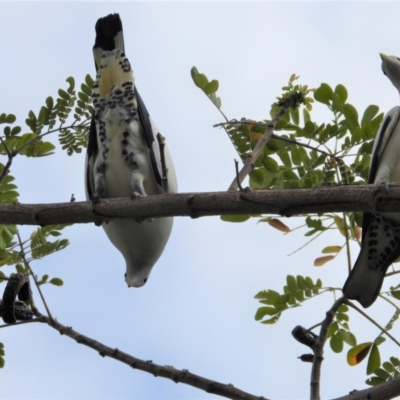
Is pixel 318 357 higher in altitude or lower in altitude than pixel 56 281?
lower

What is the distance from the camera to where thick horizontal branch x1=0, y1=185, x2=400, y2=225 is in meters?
3.19

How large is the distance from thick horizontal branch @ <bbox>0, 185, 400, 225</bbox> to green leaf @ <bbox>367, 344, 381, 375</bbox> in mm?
1179

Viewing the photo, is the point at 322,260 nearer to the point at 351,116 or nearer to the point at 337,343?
the point at 337,343

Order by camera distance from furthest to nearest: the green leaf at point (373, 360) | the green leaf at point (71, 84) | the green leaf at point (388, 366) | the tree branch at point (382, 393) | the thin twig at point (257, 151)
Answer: the green leaf at point (71, 84), the green leaf at point (373, 360), the green leaf at point (388, 366), the thin twig at point (257, 151), the tree branch at point (382, 393)

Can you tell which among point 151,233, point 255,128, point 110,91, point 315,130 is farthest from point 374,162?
point 110,91

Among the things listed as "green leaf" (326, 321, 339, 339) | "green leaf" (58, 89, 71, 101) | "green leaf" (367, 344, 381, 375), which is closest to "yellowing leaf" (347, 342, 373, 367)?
"green leaf" (367, 344, 381, 375)

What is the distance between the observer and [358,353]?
13.3 feet

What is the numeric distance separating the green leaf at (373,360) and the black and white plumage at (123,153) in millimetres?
1610

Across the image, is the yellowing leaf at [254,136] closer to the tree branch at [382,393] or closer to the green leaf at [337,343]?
the green leaf at [337,343]

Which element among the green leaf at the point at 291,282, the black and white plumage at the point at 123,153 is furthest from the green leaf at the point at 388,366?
the black and white plumage at the point at 123,153

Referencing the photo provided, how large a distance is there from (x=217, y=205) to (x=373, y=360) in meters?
1.49

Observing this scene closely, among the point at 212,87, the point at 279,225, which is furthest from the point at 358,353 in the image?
→ the point at 212,87

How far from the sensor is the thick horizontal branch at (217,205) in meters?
3.19

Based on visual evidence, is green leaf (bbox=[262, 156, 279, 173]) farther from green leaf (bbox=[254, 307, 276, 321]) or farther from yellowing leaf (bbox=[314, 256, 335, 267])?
green leaf (bbox=[254, 307, 276, 321])
